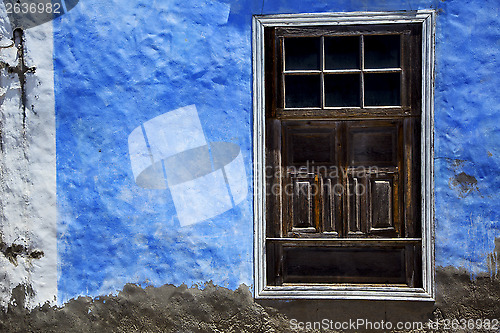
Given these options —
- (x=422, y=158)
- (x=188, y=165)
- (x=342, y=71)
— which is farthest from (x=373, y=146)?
(x=188, y=165)

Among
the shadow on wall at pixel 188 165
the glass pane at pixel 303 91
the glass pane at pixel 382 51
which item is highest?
the glass pane at pixel 382 51

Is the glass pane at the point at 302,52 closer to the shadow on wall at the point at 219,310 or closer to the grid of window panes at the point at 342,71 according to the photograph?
the grid of window panes at the point at 342,71

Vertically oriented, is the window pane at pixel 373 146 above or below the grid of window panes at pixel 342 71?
below

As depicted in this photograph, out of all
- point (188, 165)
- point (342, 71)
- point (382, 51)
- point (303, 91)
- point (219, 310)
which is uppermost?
point (382, 51)

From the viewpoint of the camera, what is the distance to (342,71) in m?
3.54

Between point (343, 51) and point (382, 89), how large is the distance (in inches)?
18.2

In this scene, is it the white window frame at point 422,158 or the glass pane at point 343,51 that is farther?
the glass pane at point 343,51

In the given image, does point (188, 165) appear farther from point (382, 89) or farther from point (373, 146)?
point (382, 89)

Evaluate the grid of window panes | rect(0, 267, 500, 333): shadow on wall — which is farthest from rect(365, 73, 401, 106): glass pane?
rect(0, 267, 500, 333): shadow on wall

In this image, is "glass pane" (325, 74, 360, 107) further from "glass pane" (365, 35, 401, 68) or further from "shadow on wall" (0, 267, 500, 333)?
"shadow on wall" (0, 267, 500, 333)

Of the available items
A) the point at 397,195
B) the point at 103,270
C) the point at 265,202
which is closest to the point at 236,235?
the point at 265,202

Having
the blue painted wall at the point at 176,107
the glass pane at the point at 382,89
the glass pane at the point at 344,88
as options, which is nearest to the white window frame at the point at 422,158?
the blue painted wall at the point at 176,107

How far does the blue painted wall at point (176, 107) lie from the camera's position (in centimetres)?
343

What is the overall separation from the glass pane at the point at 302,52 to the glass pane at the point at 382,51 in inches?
16.9
